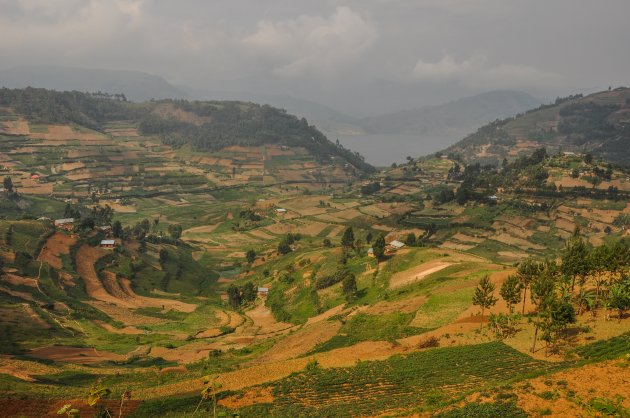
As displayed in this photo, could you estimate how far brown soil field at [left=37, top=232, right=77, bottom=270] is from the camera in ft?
331

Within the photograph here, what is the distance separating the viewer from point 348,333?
60.2 m

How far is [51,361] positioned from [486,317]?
51.7 m

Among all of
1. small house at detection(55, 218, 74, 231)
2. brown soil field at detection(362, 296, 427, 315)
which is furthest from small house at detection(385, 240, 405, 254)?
small house at detection(55, 218, 74, 231)

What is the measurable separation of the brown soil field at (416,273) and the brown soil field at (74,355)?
43.4 metres

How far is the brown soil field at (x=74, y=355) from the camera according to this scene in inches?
2404

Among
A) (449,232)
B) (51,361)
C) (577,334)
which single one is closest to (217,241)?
(449,232)

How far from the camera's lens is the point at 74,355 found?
63312 millimetres

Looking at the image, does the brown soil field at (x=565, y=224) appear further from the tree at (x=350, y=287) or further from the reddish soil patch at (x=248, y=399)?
the reddish soil patch at (x=248, y=399)

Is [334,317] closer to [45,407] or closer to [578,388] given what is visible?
[45,407]

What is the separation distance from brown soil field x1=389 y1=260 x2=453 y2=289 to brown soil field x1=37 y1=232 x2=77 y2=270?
68.2 m

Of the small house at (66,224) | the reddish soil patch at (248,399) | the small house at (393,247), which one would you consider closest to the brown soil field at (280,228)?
the small house at (66,224)

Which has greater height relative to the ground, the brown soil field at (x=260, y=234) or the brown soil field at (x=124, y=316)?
the brown soil field at (x=260, y=234)

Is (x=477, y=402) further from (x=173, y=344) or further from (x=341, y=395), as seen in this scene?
(x=173, y=344)

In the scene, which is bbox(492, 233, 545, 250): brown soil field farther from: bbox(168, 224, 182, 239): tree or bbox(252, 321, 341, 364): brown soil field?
bbox(168, 224, 182, 239): tree
